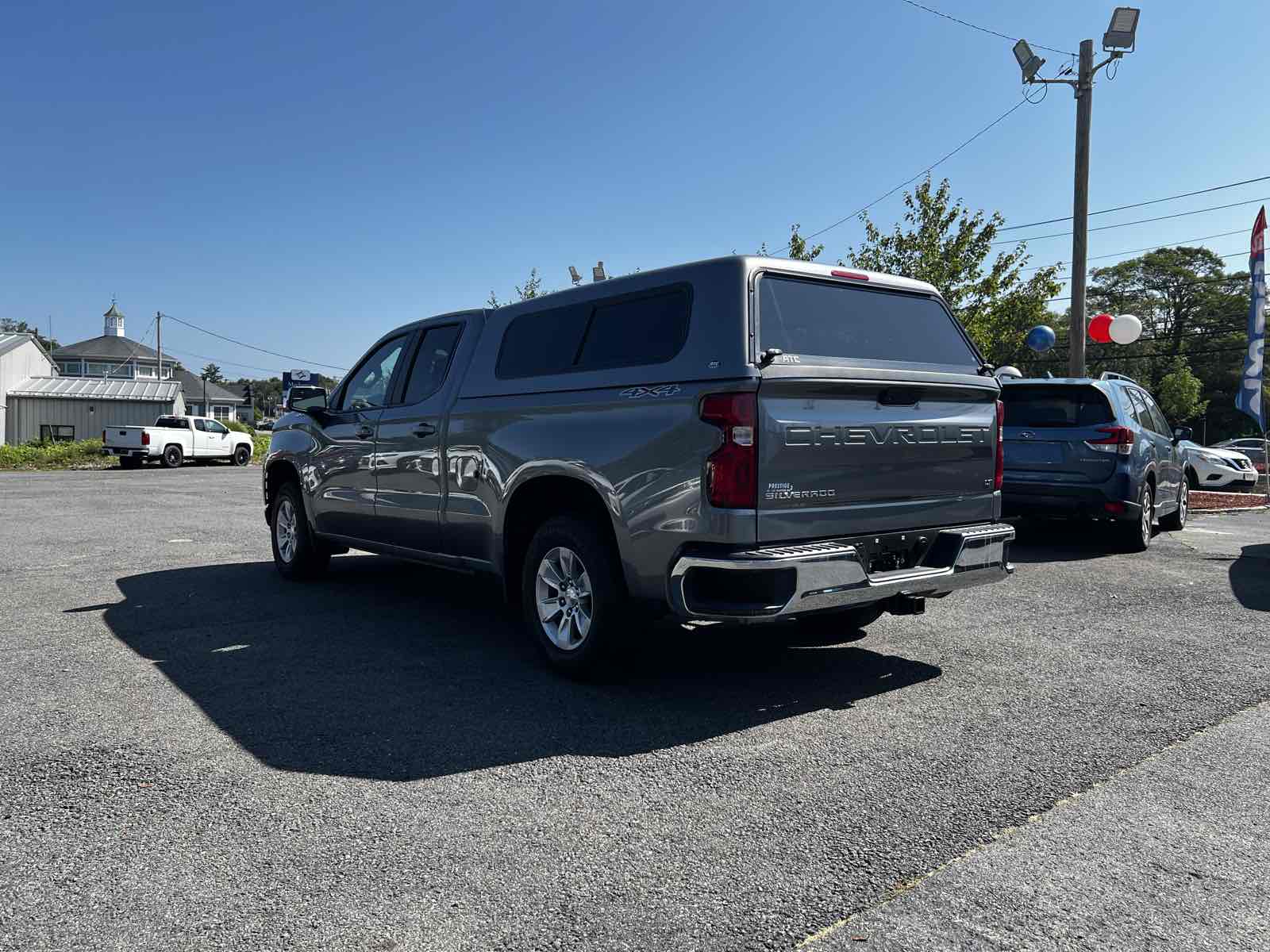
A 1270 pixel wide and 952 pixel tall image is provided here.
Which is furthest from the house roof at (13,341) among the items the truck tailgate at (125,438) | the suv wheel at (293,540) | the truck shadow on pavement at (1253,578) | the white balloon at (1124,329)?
the truck shadow on pavement at (1253,578)

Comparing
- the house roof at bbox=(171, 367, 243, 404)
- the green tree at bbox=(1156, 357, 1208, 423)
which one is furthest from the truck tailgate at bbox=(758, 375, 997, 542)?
the house roof at bbox=(171, 367, 243, 404)

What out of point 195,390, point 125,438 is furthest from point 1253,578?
point 195,390

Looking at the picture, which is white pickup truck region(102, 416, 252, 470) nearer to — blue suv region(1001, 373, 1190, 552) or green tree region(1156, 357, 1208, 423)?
blue suv region(1001, 373, 1190, 552)

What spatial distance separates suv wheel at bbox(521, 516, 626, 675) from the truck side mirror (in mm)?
3277

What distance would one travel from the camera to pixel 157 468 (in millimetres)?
33000

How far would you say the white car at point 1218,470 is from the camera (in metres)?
22.2

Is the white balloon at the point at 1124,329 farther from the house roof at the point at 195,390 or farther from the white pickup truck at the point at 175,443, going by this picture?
the house roof at the point at 195,390

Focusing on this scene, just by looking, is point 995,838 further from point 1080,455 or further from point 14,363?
point 14,363

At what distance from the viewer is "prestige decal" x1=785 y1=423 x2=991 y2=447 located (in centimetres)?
453

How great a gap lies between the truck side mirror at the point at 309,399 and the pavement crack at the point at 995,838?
618 cm

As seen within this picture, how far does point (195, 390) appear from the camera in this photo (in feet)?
251

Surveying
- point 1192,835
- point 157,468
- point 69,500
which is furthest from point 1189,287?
point 1192,835

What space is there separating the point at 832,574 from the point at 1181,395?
2472 inches

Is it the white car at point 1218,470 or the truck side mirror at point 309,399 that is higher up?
the truck side mirror at point 309,399
